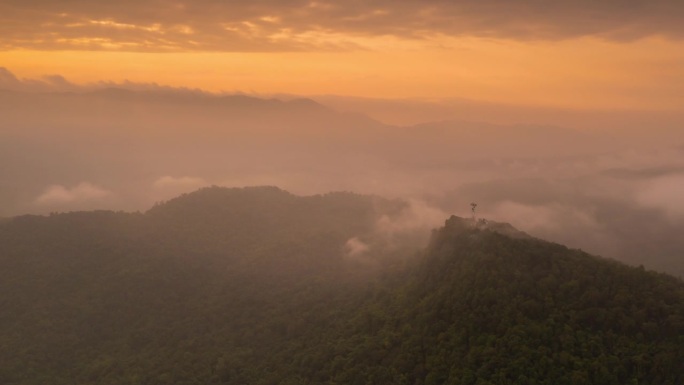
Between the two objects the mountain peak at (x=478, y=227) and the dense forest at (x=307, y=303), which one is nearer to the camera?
the dense forest at (x=307, y=303)

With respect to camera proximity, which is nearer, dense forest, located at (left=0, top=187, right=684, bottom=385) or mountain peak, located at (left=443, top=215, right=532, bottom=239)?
dense forest, located at (left=0, top=187, right=684, bottom=385)

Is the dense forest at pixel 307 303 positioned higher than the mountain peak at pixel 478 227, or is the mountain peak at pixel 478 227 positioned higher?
the mountain peak at pixel 478 227

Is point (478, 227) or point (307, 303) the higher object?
point (478, 227)

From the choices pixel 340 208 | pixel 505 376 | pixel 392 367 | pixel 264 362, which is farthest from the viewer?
pixel 340 208

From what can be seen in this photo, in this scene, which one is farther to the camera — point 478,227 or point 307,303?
point 307,303

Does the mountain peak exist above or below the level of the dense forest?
above

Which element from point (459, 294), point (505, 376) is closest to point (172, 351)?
point (459, 294)

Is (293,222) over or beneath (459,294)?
beneath

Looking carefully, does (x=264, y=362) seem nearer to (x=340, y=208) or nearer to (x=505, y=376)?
(x=505, y=376)
